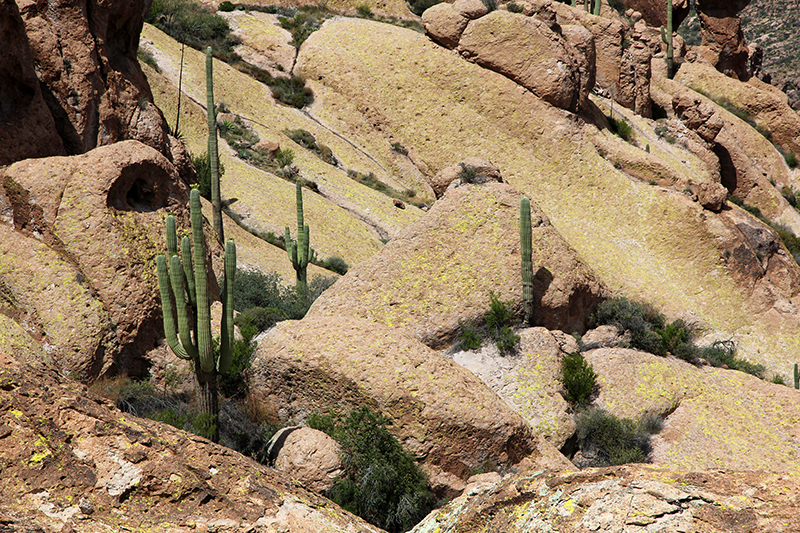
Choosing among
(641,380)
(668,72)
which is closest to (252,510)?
(641,380)

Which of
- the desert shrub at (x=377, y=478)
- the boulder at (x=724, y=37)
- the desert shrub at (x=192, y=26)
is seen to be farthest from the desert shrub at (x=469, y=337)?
the boulder at (x=724, y=37)

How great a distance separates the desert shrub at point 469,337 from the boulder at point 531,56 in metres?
15.2

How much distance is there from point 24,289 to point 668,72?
36070mm

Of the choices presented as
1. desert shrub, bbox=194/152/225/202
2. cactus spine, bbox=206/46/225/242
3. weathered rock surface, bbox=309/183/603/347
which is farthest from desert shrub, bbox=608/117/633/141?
cactus spine, bbox=206/46/225/242

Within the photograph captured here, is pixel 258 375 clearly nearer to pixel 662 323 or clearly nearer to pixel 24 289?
pixel 24 289

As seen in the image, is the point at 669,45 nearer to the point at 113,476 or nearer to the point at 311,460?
the point at 311,460

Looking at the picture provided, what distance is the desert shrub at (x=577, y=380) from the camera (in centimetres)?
1182

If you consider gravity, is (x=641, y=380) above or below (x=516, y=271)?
below

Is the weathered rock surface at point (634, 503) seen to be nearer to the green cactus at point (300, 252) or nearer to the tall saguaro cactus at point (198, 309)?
the tall saguaro cactus at point (198, 309)

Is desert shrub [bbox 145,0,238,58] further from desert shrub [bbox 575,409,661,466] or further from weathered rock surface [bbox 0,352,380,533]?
weathered rock surface [bbox 0,352,380,533]

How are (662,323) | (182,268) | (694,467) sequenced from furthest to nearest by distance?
1. (662,323)
2. (694,467)
3. (182,268)

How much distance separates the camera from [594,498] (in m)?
4.27

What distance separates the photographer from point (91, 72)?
567 inches

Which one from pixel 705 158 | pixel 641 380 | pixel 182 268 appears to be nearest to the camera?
pixel 182 268
